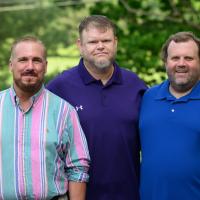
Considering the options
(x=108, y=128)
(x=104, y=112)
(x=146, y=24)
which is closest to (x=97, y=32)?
(x=104, y=112)

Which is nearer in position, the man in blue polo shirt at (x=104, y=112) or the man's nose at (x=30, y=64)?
the man's nose at (x=30, y=64)

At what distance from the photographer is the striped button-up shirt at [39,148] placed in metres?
4.06

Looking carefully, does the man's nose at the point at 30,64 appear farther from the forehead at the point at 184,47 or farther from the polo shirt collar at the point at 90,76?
the forehead at the point at 184,47

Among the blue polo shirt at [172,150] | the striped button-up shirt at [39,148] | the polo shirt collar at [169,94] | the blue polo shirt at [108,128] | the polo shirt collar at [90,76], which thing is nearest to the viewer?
the striped button-up shirt at [39,148]

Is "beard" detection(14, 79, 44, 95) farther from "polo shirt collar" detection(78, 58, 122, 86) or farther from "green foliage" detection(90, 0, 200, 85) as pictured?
"green foliage" detection(90, 0, 200, 85)

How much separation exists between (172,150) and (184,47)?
71 centimetres

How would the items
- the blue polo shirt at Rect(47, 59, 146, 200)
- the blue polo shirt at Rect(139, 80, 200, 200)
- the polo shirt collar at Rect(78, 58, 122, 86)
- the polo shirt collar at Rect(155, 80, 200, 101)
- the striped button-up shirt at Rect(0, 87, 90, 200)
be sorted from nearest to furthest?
1. the striped button-up shirt at Rect(0, 87, 90, 200)
2. the blue polo shirt at Rect(139, 80, 200, 200)
3. the polo shirt collar at Rect(155, 80, 200, 101)
4. the blue polo shirt at Rect(47, 59, 146, 200)
5. the polo shirt collar at Rect(78, 58, 122, 86)

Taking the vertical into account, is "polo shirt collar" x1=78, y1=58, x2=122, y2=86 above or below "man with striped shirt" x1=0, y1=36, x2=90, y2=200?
above

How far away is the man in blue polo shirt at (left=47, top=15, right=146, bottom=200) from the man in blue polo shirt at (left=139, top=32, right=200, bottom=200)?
131 millimetres

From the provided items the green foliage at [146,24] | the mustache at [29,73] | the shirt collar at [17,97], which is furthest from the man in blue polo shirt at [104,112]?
the green foliage at [146,24]

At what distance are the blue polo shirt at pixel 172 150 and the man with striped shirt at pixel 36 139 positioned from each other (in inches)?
18.1

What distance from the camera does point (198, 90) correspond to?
14.7 ft

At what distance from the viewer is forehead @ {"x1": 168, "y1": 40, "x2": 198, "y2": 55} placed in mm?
4504

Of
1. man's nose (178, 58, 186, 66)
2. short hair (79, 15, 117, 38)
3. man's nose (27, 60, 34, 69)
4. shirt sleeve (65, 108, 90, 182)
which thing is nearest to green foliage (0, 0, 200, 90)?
short hair (79, 15, 117, 38)
